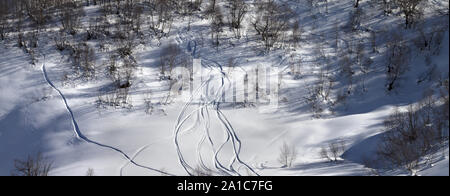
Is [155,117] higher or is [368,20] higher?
[368,20]

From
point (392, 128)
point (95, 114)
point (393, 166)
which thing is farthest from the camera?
point (95, 114)

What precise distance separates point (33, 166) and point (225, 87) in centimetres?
594

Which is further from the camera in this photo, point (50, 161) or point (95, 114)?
point (95, 114)

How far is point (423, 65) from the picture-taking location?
12.7m

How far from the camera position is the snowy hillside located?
379 inches

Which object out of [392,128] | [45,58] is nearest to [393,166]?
[392,128]

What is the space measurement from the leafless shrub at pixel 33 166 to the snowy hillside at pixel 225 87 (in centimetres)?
7

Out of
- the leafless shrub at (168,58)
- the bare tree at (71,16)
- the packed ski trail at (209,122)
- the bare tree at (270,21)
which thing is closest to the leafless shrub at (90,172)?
the packed ski trail at (209,122)

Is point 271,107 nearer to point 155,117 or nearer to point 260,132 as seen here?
point 260,132

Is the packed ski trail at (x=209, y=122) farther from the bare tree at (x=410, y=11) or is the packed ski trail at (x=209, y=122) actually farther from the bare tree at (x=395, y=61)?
the bare tree at (x=410, y=11)

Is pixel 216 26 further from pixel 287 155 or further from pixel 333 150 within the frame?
pixel 333 150

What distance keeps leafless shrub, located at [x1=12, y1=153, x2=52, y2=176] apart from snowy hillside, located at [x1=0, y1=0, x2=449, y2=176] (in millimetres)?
74

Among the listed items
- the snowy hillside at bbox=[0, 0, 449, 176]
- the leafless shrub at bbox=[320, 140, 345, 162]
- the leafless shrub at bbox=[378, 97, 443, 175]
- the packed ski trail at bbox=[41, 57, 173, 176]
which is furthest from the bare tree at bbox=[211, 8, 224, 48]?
the leafless shrub at bbox=[378, 97, 443, 175]

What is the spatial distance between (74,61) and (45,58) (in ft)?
3.22
